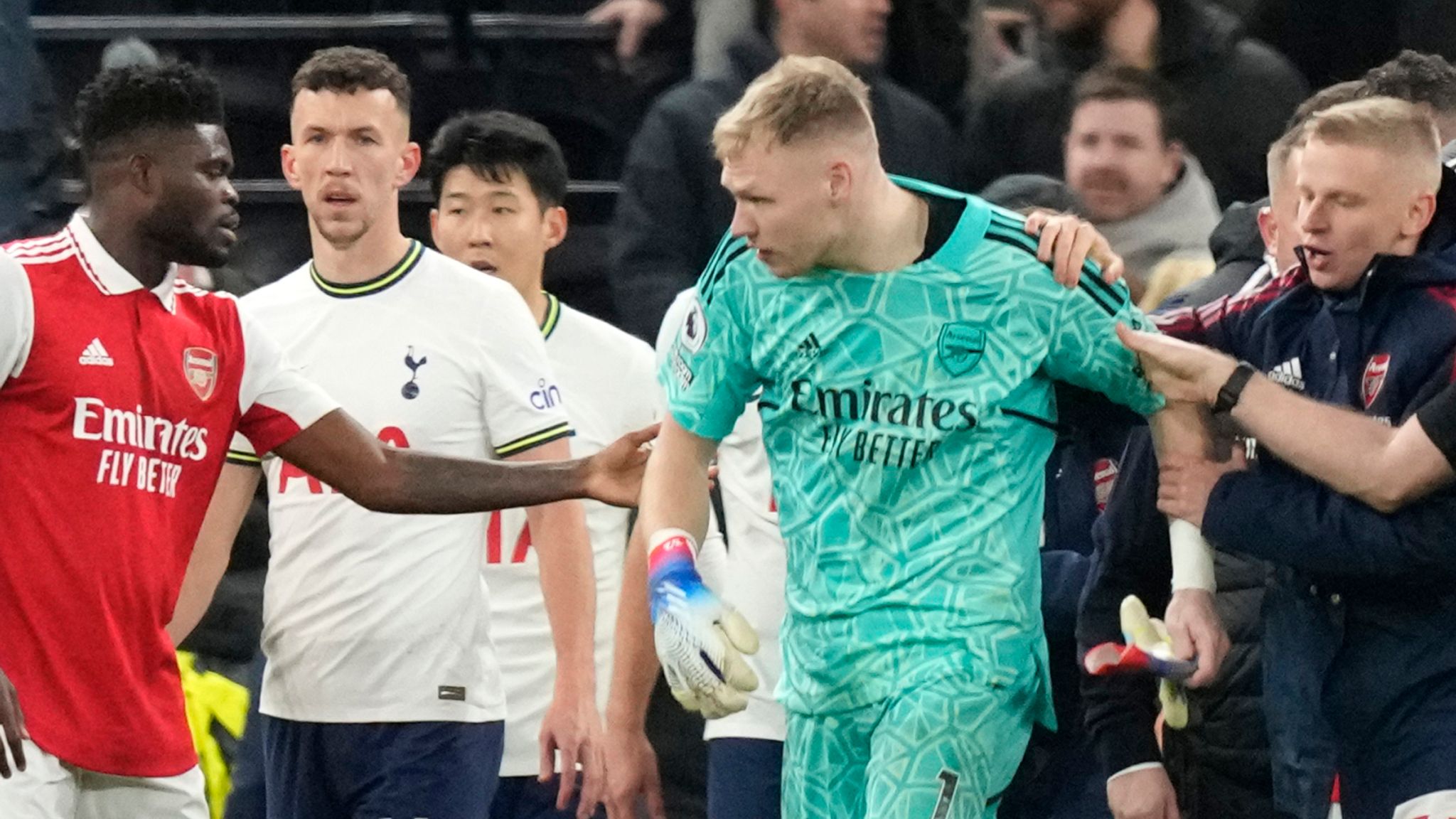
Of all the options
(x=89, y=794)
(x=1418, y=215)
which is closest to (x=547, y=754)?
(x=89, y=794)

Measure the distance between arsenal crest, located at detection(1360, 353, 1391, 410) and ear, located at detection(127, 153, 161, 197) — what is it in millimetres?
2353

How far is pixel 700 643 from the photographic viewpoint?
4324mm

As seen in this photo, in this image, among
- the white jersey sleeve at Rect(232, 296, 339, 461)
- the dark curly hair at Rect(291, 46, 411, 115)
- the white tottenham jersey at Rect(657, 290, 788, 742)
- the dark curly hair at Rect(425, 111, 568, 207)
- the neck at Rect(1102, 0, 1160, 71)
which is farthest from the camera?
the neck at Rect(1102, 0, 1160, 71)

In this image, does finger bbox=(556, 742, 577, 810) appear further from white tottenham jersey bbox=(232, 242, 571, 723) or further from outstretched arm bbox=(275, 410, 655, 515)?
outstretched arm bbox=(275, 410, 655, 515)

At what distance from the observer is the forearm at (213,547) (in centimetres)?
567

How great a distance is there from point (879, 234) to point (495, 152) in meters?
2.45

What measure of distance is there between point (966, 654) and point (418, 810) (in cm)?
166

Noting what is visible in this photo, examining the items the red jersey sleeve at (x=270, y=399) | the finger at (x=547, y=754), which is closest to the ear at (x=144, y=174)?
the red jersey sleeve at (x=270, y=399)

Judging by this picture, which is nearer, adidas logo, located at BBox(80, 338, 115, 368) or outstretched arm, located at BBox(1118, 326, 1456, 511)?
outstretched arm, located at BBox(1118, 326, 1456, 511)

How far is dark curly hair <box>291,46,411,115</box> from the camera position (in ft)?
19.7

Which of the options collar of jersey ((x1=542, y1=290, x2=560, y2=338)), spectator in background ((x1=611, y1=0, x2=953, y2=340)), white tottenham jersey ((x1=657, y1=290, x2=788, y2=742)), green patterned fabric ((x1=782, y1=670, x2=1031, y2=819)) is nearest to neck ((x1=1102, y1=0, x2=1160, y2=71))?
spectator in background ((x1=611, y1=0, x2=953, y2=340))

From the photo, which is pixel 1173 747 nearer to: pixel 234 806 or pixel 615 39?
pixel 234 806

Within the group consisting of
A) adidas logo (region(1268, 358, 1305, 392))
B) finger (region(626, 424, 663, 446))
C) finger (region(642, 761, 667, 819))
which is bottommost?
finger (region(642, 761, 667, 819))

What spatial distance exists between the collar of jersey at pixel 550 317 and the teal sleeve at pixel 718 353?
1847mm
